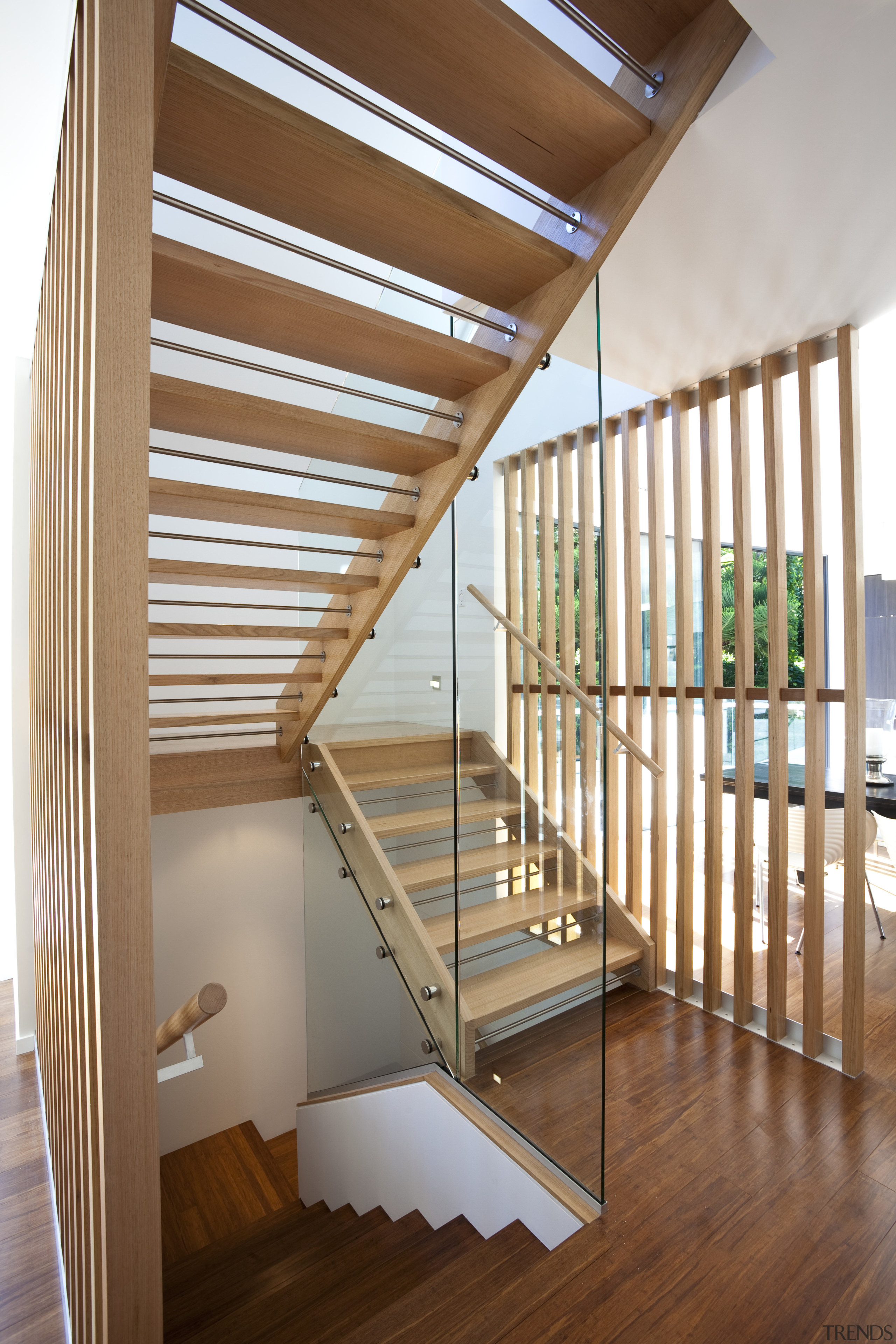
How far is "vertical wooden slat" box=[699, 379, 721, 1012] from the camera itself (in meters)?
3.05

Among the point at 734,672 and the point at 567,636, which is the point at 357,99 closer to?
the point at 567,636

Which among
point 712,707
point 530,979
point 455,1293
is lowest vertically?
point 455,1293

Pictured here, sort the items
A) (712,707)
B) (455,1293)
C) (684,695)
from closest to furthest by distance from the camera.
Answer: (455,1293) → (712,707) → (684,695)

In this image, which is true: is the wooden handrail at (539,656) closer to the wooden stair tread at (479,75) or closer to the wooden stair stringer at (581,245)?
the wooden stair stringer at (581,245)

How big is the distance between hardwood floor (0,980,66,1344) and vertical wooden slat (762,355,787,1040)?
2603 millimetres

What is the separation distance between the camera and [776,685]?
286 centimetres

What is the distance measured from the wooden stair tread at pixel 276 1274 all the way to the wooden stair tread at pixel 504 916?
1128mm

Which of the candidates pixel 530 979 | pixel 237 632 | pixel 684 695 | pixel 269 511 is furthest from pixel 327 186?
pixel 684 695

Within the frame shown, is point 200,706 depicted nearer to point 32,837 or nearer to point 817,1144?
point 32,837

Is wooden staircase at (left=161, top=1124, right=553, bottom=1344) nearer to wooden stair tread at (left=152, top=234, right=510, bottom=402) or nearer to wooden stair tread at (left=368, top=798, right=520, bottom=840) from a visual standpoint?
wooden stair tread at (left=368, top=798, right=520, bottom=840)

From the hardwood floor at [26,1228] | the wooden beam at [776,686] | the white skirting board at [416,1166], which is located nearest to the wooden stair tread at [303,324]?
the wooden beam at [776,686]

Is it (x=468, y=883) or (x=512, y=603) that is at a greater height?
(x=512, y=603)

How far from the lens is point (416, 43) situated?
1194 millimetres

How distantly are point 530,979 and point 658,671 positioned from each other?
66.6 inches
